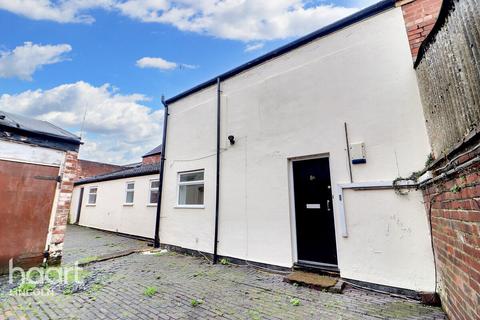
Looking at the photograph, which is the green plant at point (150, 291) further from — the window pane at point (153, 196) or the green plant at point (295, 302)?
the window pane at point (153, 196)

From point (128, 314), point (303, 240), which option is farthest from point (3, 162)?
point (303, 240)

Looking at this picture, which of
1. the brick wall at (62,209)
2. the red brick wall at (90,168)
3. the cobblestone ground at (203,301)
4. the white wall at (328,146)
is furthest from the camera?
the red brick wall at (90,168)

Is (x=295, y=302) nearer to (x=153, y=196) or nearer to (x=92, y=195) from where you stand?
(x=153, y=196)

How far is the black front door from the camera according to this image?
428cm

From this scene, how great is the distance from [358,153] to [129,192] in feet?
34.4

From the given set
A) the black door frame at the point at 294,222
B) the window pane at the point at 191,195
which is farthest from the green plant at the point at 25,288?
the black door frame at the point at 294,222

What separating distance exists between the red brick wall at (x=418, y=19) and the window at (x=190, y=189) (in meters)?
5.71

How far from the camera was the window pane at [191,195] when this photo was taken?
6.63 metres

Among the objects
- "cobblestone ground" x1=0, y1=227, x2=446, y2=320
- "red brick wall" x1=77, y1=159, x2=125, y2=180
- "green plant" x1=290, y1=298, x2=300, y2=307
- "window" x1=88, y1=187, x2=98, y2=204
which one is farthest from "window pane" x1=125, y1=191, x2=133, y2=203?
"red brick wall" x1=77, y1=159, x2=125, y2=180

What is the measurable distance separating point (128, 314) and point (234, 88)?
5.55 m

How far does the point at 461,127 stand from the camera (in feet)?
6.01

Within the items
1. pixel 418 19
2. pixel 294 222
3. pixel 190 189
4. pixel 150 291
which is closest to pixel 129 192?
pixel 190 189

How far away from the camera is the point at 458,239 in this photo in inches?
82.4

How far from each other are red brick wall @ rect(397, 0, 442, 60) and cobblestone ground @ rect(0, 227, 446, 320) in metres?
4.11
